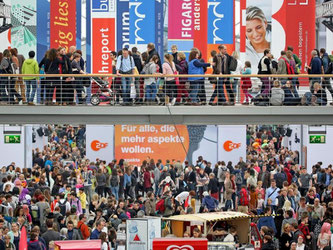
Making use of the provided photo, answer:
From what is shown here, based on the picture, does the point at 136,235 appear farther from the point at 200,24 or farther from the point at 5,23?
the point at 5,23

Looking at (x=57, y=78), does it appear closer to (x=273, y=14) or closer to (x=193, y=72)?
(x=193, y=72)

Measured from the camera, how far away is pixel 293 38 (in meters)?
29.7

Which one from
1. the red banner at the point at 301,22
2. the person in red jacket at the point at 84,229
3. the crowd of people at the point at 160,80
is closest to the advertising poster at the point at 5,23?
the crowd of people at the point at 160,80

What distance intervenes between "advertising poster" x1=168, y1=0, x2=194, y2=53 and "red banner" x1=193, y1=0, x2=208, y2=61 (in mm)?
131

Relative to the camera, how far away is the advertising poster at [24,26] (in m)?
32.0

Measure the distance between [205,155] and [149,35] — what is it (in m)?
5.88

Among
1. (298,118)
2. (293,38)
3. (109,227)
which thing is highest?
(293,38)

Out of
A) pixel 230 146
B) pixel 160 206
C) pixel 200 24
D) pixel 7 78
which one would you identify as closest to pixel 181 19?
pixel 200 24

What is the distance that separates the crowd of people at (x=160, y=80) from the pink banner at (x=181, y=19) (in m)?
5.73

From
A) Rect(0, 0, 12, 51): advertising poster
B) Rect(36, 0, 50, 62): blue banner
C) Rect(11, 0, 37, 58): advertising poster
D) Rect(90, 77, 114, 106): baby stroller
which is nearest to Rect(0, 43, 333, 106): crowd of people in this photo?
Rect(90, 77, 114, 106): baby stroller

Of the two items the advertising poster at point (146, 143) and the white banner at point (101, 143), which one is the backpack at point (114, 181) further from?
the white banner at point (101, 143)

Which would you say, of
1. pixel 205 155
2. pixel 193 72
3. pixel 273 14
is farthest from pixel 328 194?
pixel 205 155

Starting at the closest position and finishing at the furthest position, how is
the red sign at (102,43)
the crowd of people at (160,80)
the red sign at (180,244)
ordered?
the red sign at (180,244)
the crowd of people at (160,80)
the red sign at (102,43)

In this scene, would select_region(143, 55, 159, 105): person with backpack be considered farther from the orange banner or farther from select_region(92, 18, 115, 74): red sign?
the orange banner
